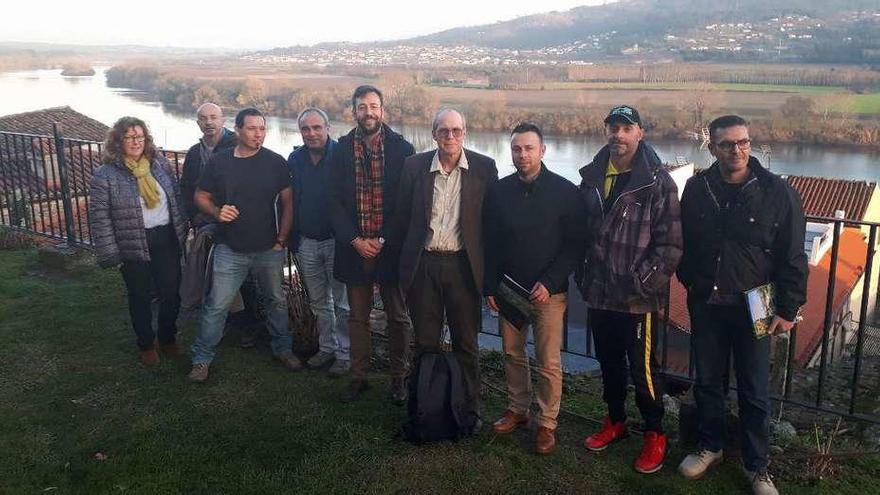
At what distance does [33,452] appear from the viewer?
11.0 ft

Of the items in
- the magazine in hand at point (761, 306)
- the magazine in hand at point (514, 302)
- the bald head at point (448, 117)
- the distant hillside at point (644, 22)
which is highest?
the distant hillside at point (644, 22)

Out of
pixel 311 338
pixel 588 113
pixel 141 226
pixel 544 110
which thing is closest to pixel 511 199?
pixel 311 338

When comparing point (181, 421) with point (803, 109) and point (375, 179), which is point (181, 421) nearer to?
point (375, 179)

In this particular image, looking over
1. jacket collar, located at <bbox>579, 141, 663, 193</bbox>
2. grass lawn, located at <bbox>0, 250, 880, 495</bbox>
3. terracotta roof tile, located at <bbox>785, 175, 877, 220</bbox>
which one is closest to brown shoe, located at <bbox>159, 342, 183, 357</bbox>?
grass lawn, located at <bbox>0, 250, 880, 495</bbox>

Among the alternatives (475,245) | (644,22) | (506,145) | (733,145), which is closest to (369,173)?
(475,245)

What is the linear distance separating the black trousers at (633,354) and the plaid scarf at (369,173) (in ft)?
4.24

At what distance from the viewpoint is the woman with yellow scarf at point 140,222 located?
407 centimetres

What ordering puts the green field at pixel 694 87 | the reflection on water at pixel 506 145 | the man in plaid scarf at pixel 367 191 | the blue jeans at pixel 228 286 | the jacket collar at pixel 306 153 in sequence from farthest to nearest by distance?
1. the green field at pixel 694 87
2. the reflection on water at pixel 506 145
3. the blue jeans at pixel 228 286
4. the jacket collar at pixel 306 153
5. the man in plaid scarf at pixel 367 191

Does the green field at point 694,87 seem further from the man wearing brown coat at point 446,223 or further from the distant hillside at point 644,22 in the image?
the man wearing brown coat at point 446,223

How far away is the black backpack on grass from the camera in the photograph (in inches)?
133

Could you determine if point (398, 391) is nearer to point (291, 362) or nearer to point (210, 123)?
point (291, 362)

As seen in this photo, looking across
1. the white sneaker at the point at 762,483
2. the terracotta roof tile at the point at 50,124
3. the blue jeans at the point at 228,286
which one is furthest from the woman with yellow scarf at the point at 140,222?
the terracotta roof tile at the point at 50,124

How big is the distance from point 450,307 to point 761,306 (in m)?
1.46

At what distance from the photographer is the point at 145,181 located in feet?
13.6
